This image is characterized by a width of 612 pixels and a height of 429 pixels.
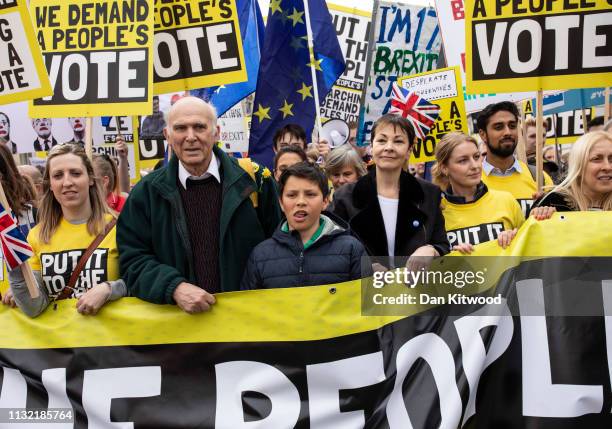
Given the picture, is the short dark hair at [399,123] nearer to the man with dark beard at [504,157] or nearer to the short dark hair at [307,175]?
the short dark hair at [307,175]

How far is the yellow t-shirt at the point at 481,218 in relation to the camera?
16.5ft

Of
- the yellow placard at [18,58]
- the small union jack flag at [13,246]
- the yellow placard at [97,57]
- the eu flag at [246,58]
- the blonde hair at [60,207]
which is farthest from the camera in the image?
the eu flag at [246,58]

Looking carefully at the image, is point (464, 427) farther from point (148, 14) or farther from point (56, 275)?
point (148, 14)

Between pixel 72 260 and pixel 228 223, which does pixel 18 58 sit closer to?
pixel 72 260

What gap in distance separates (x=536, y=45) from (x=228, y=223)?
2.67 m

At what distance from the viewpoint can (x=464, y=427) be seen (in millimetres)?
3910

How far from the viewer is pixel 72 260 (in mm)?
4602

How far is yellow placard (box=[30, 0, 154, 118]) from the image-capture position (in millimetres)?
6699

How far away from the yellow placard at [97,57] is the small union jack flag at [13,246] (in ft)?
8.28

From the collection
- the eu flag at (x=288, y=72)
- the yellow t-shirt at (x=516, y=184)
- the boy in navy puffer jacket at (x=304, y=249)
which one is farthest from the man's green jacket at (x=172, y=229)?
the eu flag at (x=288, y=72)

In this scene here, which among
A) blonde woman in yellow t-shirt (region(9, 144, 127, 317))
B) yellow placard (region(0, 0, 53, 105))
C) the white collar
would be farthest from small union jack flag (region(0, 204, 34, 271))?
yellow placard (region(0, 0, 53, 105))

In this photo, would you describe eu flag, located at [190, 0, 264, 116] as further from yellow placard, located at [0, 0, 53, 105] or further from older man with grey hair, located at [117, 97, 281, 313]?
older man with grey hair, located at [117, 97, 281, 313]

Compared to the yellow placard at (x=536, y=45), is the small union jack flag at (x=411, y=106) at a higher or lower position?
lower

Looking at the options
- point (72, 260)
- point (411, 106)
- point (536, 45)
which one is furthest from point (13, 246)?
point (411, 106)
